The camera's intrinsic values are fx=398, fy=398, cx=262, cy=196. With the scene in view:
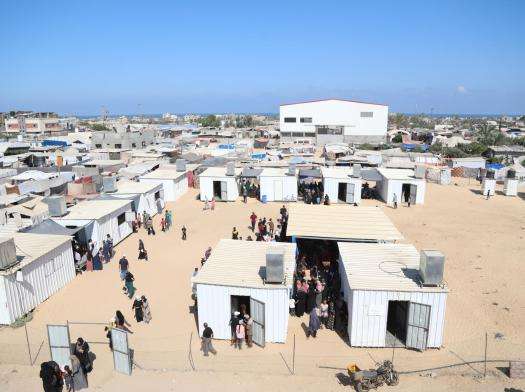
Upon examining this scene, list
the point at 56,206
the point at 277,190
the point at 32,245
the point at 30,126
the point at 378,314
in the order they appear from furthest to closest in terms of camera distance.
Answer: the point at 30,126 → the point at 277,190 → the point at 56,206 → the point at 32,245 → the point at 378,314

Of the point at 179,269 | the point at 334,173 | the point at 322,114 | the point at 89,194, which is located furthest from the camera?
the point at 322,114

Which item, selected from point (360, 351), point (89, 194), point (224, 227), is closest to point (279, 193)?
point (224, 227)

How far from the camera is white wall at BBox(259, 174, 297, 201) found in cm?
2709

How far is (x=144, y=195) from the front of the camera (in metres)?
22.3

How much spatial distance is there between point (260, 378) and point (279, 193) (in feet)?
61.5

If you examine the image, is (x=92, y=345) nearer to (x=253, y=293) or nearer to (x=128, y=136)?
(x=253, y=293)

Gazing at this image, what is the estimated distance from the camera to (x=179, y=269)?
15.6m

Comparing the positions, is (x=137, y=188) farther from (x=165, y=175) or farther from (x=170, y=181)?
(x=165, y=175)

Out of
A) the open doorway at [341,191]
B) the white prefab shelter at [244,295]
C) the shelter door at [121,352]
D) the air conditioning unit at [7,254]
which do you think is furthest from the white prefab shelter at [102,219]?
the open doorway at [341,191]

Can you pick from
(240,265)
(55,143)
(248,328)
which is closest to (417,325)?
(248,328)

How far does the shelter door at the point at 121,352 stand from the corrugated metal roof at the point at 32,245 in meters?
4.34

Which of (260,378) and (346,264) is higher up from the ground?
(346,264)

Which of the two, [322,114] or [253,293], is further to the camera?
[322,114]

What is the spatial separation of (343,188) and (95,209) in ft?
53.0
